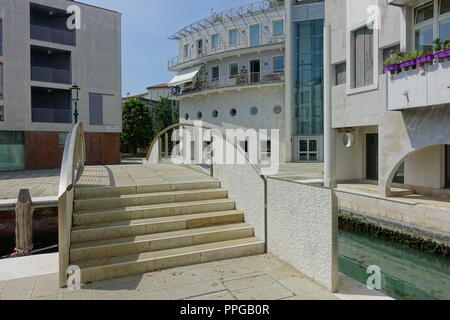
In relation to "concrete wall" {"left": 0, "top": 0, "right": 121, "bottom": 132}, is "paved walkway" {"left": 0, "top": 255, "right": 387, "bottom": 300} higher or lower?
lower

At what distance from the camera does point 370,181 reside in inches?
573

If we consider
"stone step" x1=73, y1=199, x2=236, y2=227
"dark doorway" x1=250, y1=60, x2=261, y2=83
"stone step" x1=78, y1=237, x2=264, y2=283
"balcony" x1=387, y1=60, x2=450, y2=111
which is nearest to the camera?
"stone step" x1=78, y1=237, x2=264, y2=283

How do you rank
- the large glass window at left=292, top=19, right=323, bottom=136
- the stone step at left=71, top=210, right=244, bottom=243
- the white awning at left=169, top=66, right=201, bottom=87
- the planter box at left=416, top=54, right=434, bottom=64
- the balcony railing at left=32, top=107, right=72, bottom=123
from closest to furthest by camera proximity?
1. the stone step at left=71, top=210, right=244, bottom=243
2. the planter box at left=416, top=54, right=434, bottom=64
3. the balcony railing at left=32, top=107, right=72, bottom=123
4. the large glass window at left=292, top=19, right=323, bottom=136
5. the white awning at left=169, top=66, right=201, bottom=87

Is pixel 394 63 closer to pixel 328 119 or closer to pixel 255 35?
pixel 328 119

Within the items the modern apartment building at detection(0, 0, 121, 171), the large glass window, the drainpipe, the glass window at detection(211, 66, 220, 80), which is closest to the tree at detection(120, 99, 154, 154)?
the modern apartment building at detection(0, 0, 121, 171)

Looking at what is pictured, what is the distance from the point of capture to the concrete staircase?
4590mm

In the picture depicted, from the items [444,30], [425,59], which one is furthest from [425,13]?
[425,59]

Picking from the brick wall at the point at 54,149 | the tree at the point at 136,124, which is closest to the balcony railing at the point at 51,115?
the brick wall at the point at 54,149

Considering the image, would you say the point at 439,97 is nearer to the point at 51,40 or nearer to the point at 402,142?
the point at 402,142

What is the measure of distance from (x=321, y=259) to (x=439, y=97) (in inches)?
283

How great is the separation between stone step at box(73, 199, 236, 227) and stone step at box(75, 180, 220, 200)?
477mm

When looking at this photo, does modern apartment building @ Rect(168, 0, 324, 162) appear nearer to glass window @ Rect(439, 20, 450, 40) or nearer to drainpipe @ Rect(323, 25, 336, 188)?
drainpipe @ Rect(323, 25, 336, 188)

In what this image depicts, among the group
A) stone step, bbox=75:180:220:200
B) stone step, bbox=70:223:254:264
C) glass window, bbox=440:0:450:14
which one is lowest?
stone step, bbox=70:223:254:264

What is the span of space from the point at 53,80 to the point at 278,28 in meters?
19.1
